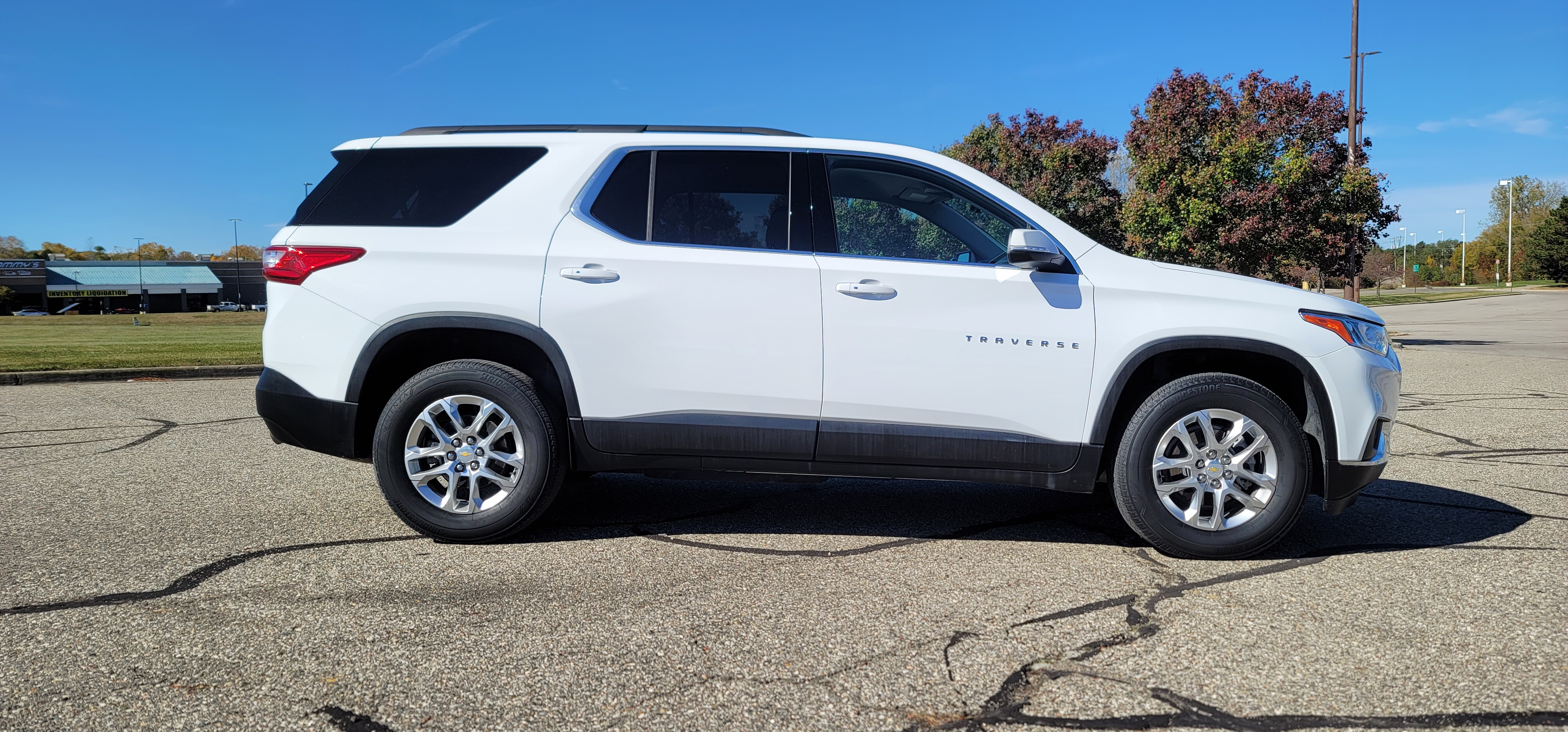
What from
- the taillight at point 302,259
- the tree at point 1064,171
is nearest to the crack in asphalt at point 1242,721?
the taillight at point 302,259

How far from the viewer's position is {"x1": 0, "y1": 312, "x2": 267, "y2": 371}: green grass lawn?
14.9 m

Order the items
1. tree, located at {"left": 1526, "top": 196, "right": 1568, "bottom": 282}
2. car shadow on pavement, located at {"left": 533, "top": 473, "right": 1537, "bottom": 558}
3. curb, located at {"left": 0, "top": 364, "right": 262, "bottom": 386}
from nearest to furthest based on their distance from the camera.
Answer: car shadow on pavement, located at {"left": 533, "top": 473, "right": 1537, "bottom": 558}, curb, located at {"left": 0, "top": 364, "right": 262, "bottom": 386}, tree, located at {"left": 1526, "top": 196, "right": 1568, "bottom": 282}

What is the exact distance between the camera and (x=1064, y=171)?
73.8ft

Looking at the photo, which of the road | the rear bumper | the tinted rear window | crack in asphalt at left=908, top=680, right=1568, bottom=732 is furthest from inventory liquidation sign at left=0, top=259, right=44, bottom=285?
crack in asphalt at left=908, top=680, right=1568, bottom=732

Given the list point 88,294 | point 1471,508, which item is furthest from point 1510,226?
point 88,294

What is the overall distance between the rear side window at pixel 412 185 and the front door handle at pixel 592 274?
1.87 ft

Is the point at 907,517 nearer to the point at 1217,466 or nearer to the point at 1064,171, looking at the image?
the point at 1217,466

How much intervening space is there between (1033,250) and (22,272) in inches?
5048

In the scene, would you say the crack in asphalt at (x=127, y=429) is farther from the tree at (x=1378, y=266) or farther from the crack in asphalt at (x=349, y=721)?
the tree at (x=1378, y=266)

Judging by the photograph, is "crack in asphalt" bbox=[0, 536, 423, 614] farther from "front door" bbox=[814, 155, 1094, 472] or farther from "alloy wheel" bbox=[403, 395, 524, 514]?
"front door" bbox=[814, 155, 1094, 472]

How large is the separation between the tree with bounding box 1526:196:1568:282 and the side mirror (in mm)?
97903

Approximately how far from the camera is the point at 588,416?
13.6 ft

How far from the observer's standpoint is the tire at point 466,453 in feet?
13.5

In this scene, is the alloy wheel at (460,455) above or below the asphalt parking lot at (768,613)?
above
